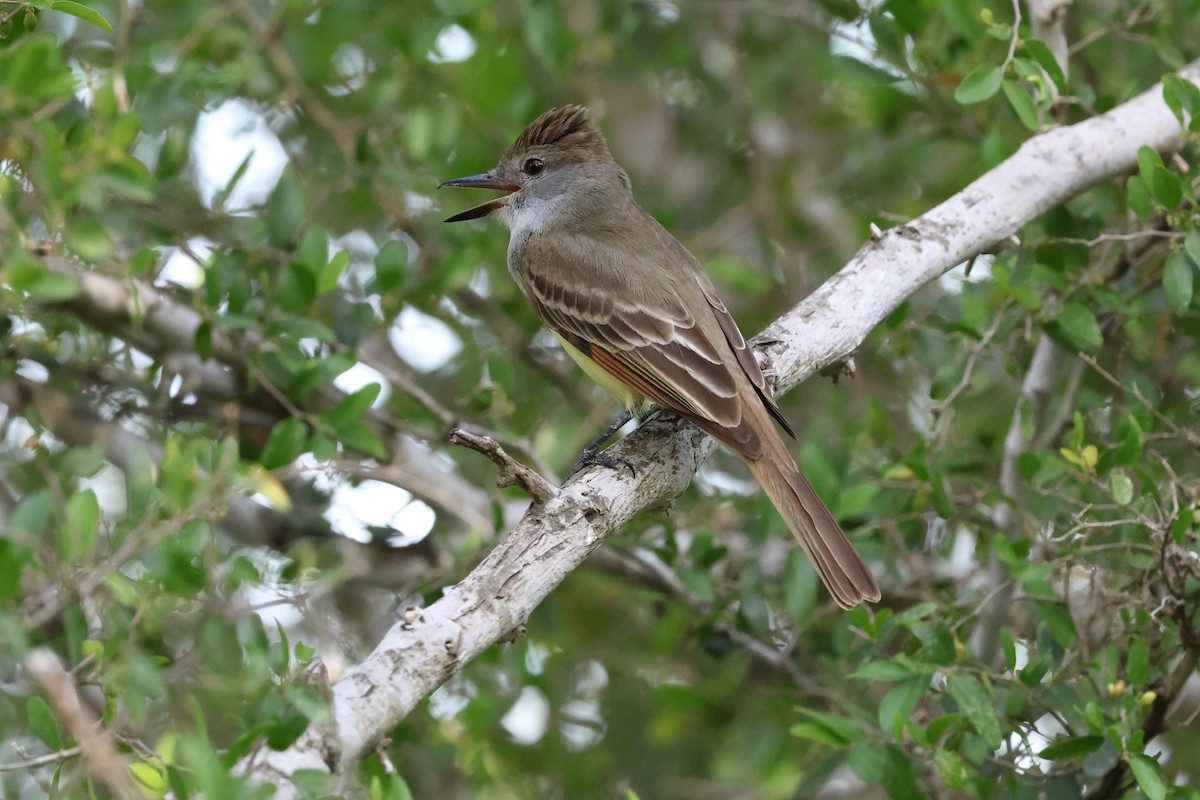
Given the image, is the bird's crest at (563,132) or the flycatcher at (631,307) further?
the bird's crest at (563,132)

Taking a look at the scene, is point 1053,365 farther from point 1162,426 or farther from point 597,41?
point 597,41

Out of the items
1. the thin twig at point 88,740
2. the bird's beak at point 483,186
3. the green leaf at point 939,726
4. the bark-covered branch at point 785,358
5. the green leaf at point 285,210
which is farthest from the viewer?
the bird's beak at point 483,186

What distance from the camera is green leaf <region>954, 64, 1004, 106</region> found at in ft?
13.4

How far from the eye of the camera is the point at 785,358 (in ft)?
14.2

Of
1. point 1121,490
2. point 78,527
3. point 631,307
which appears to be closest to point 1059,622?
point 1121,490

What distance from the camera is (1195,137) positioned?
4.06m

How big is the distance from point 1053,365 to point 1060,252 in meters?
0.45

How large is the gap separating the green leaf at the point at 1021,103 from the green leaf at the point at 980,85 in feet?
0.19

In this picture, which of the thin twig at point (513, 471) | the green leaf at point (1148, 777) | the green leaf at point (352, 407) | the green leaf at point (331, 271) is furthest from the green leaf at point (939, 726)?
the green leaf at point (331, 271)

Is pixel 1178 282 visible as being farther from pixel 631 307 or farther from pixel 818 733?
pixel 631 307

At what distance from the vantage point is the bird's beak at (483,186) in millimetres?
5582

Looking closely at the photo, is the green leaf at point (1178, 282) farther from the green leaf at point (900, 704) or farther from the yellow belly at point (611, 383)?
the yellow belly at point (611, 383)

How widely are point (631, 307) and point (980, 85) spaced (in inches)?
59.4

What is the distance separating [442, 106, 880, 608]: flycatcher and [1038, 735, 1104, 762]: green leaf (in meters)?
0.73
